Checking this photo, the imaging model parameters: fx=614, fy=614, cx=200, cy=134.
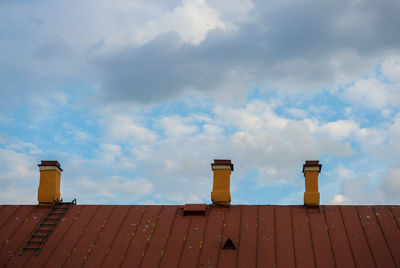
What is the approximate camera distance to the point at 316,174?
2327 centimetres

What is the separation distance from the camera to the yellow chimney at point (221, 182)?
23500 millimetres

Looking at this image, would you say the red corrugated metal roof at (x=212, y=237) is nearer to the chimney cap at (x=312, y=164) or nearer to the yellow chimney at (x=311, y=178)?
the yellow chimney at (x=311, y=178)

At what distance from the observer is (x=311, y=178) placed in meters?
23.3

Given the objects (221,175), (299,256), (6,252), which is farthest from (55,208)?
(299,256)

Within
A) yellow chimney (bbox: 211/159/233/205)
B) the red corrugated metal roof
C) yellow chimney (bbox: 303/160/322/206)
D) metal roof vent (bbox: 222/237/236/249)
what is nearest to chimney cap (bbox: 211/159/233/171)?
yellow chimney (bbox: 211/159/233/205)

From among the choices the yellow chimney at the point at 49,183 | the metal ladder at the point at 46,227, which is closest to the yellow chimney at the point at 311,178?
the metal ladder at the point at 46,227

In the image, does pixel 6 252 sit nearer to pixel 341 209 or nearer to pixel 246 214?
pixel 246 214

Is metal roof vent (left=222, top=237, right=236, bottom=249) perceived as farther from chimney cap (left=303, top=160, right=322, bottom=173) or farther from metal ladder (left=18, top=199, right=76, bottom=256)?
metal ladder (left=18, top=199, right=76, bottom=256)

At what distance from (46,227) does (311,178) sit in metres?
10.1

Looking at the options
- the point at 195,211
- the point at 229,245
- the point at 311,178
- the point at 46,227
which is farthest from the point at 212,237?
the point at 46,227

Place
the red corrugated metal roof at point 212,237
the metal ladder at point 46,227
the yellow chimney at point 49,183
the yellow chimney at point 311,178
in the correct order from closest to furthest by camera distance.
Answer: the red corrugated metal roof at point 212,237 → the metal ladder at point 46,227 → the yellow chimney at point 311,178 → the yellow chimney at point 49,183

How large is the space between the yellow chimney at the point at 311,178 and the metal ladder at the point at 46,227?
30.0 feet

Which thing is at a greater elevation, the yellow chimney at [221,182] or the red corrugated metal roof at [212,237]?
the yellow chimney at [221,182]

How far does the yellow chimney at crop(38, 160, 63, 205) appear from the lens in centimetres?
2430
